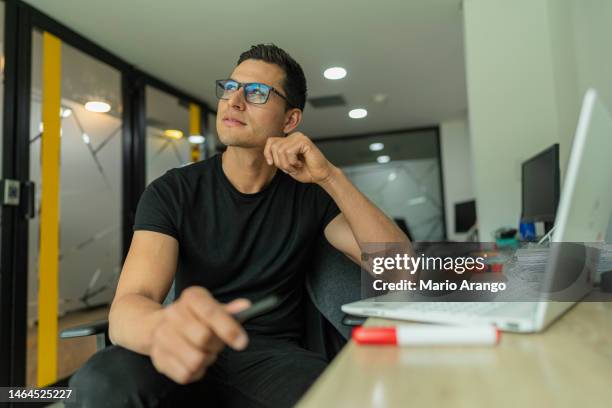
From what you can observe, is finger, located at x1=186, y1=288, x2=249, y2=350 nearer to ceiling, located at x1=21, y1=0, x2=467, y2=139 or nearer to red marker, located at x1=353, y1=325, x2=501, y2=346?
red marker, located at x1=353, y1=325, x2=501, y2=346

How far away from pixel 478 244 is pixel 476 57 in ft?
3.80

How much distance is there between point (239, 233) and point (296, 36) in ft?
7.75

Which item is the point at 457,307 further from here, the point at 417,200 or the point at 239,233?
the point at 417,200

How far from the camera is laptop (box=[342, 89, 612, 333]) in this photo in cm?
50

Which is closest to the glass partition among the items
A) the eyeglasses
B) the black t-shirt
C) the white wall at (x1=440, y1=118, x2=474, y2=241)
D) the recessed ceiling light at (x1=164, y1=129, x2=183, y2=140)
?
the white wall at (x1=440, y1=118, x2=474, y2=241)

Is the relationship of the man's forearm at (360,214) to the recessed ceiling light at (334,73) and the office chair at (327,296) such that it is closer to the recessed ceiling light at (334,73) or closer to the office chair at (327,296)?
the office chair at (327,296)

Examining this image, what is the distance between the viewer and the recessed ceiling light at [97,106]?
3238 millimetres

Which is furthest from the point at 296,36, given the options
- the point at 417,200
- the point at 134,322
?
the point at 417,200

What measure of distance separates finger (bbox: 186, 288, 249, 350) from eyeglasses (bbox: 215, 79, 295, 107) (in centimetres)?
102

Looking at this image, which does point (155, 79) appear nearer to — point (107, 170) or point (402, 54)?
point (107, 170)

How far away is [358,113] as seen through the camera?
5258mm

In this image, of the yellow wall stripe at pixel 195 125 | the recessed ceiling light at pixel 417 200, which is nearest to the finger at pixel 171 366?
the yellow wall stripe at pixel 195 125

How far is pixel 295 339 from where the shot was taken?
1232mm

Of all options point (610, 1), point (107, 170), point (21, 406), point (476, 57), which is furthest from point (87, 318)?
point (610, 1)
